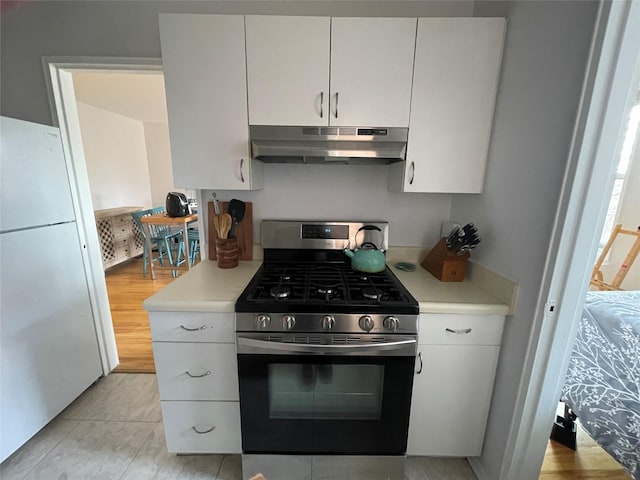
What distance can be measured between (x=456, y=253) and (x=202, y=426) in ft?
5.04

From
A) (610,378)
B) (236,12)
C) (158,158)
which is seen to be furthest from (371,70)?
(158,158)

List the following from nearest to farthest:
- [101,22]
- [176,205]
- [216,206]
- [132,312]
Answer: [101,22] < [216,206] < [132,312] < [176,205]

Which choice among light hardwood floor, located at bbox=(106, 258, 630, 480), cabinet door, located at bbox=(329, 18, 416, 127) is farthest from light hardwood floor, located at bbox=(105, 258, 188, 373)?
cabinet door, located at bbox=(329, 18, 416, 127)

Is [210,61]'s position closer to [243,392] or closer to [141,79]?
[243,392]

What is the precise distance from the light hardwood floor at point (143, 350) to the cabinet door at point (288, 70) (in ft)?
6.95

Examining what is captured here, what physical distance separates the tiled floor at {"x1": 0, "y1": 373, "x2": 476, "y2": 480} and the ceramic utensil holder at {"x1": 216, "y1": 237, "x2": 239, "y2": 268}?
3.42 feet

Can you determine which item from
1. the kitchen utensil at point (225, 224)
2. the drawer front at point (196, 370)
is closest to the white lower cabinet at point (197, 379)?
the drawer front at point (196, 370)

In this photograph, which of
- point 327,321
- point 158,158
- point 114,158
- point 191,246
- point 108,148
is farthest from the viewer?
point 158,158

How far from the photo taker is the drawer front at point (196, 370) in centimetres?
119

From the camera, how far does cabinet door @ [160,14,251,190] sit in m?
1.21

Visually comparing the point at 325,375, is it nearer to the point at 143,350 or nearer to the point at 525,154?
the point at 525,154

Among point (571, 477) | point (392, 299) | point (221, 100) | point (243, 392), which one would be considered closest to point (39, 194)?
point (221, 100)

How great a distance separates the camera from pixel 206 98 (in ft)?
4.20

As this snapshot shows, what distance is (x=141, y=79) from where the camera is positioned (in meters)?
3.10
